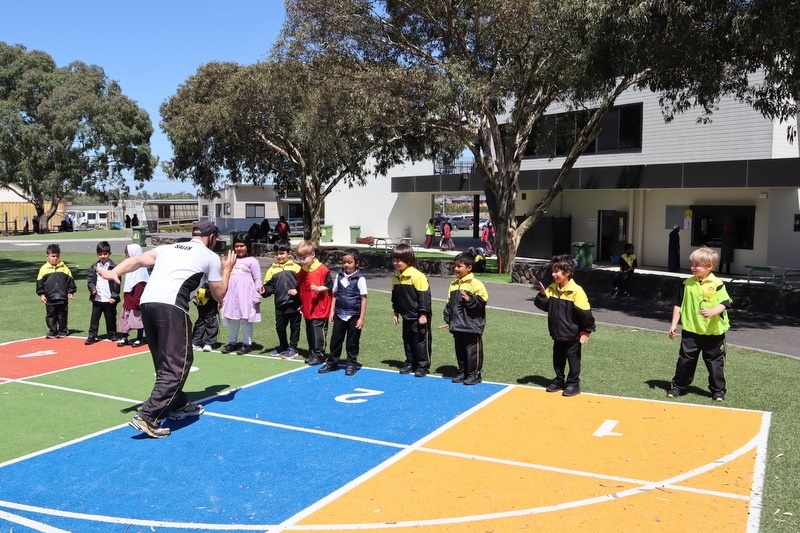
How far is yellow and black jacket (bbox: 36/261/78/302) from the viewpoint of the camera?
11.9m

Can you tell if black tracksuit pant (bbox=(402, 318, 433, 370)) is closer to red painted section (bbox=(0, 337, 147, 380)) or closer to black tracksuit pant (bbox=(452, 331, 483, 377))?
black tracksuit pant (bbox=(452, 331, 483, 377))

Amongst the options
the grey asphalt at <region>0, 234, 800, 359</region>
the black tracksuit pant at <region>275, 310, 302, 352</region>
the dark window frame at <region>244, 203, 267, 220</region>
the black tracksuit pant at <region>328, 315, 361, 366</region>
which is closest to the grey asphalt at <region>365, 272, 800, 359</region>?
the grey asphalt at <region>0, 234, 800, 359</region>

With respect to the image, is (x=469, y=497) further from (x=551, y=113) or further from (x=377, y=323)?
(x=551, y=113)

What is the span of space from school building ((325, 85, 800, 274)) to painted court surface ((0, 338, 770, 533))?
700 inches

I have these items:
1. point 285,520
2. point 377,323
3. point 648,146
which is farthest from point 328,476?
point 648,146

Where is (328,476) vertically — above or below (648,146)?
below

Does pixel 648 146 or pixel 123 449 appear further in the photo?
pixel 648 146

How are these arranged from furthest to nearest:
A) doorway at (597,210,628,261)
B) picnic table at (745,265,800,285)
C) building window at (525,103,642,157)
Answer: doorway at (597,210,628,261) < building window at (525,103,642,157) < picnic table at (745,265,800,285)

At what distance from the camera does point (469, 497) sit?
555 cm

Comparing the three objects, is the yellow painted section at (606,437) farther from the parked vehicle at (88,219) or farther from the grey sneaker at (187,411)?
the parked vehicle at (88,219)

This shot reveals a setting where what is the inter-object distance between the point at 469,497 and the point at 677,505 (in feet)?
5.00

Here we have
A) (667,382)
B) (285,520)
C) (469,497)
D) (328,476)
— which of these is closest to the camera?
(285,520)

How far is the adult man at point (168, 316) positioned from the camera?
6816 millimetres

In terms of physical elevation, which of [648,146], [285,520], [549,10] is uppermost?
[549,10]
